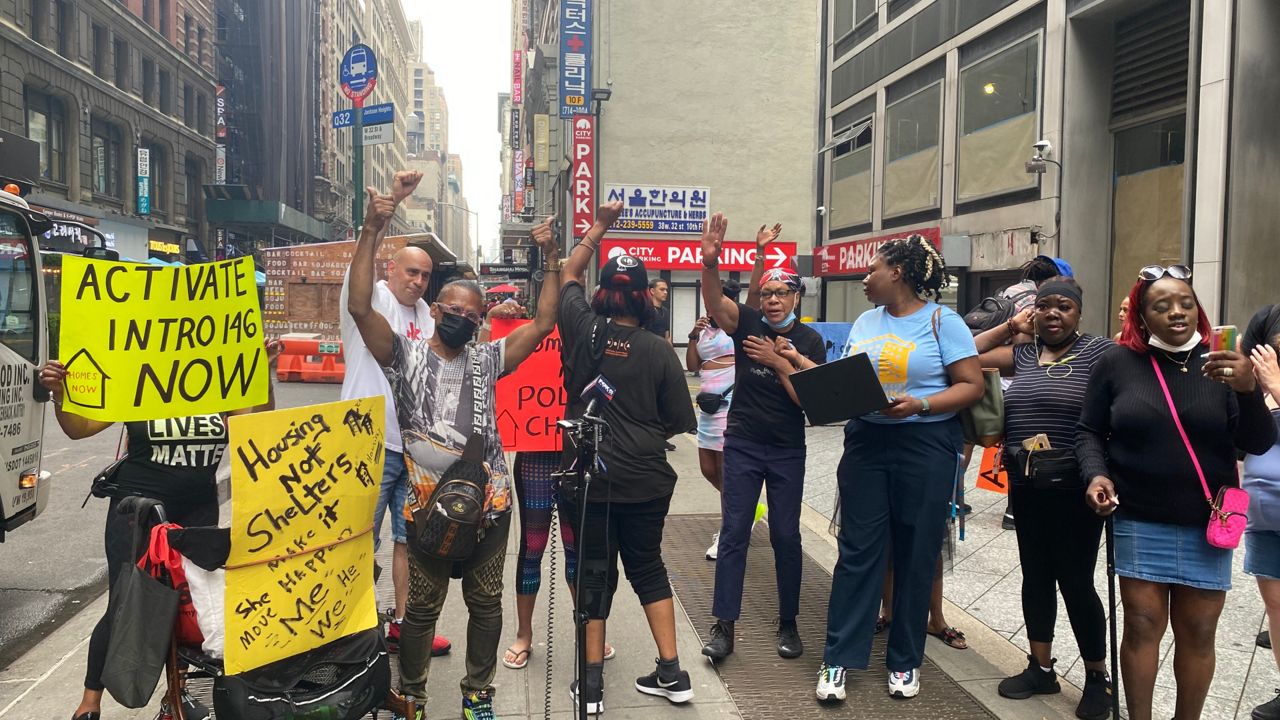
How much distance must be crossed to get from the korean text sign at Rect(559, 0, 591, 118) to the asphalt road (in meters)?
21.3

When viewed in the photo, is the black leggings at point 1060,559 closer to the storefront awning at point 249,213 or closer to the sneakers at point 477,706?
the sneakers at point 477,706

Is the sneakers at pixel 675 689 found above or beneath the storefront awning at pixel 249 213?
beneath

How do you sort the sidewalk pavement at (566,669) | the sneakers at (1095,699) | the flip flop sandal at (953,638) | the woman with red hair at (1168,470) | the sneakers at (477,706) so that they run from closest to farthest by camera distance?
the woman with red hair at (1168,470) < the sneakers at (477,706) < the sneakers at (1095,699) < the sidewalk pavement at (566,669) < the flip flop sandal at (953,638)

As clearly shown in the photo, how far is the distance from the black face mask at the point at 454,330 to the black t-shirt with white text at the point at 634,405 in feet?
2.04

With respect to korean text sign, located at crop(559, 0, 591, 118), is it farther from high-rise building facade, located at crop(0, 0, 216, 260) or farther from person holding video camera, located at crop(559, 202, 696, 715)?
person holding video camera, located at crop(559, 202, 696, 715)

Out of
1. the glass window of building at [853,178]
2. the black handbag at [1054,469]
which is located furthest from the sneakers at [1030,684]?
the glass window of building at [853,178]

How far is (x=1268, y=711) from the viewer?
3789mm

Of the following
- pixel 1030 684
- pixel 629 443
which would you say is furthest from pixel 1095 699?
pixel 629 443

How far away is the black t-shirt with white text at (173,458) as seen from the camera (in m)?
3.79

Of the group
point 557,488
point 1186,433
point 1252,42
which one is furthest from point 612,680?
point 1252,42

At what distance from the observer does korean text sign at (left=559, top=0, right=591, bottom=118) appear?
28.9 m

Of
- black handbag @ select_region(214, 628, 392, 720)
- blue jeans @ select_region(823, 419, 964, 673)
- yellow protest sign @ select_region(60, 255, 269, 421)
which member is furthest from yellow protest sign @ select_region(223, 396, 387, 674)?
blue jeans @ select_region(823, 419, 964, 673)

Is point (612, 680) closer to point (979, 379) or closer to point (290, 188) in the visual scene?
point (979, 379)

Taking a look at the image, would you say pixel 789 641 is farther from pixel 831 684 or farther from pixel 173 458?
pixel 173 458
